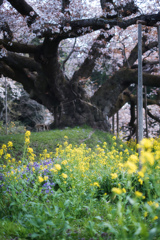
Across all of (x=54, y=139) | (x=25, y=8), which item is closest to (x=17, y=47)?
(x=25, y=8)

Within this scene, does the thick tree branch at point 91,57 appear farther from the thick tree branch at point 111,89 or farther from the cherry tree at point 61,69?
the thick tree branch at point 111,89

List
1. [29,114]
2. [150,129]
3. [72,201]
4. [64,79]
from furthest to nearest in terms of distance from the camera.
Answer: [150,129]
[29,114]
[64,79]
[72,201]

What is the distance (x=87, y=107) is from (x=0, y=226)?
8406mm

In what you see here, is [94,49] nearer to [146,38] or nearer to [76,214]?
[146,38]

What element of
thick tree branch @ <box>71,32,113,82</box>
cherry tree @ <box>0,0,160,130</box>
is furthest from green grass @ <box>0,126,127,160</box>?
thick tree branch @ <box>71,32,113,82</box>

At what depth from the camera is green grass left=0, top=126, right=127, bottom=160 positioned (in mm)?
7473

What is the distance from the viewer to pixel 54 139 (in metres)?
8.26

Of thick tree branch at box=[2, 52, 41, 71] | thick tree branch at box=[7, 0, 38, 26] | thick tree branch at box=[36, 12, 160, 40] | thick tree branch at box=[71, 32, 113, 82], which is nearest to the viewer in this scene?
thick tree branch at box=[36, 12, 160, 40]

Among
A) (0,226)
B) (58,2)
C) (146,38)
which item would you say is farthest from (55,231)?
(146,38)

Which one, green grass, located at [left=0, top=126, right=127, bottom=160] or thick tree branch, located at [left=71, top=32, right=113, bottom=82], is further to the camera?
thick tree branch, located at [left=71, top=32, right=113, bottom=82]

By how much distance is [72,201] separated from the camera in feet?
10.1

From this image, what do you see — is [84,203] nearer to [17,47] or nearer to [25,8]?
[17,47]

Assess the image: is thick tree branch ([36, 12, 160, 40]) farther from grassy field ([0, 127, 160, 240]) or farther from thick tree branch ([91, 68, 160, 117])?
grassy field ([0, 127, 160, 240])

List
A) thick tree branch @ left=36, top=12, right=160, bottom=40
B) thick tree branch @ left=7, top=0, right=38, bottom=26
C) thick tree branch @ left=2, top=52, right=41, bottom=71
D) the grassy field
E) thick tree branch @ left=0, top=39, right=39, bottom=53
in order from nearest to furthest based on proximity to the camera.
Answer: the grassy field → thick tree branch @ left=36, top=12, right=160, bottom=40 → thick tree branch @ left=7, top=0, right=38, bottom=26 → thick tree branch @ left=0, top=39, right=39, bottom=53 → thick tree branch @ left=2, top=52, right=41, bottom=71
